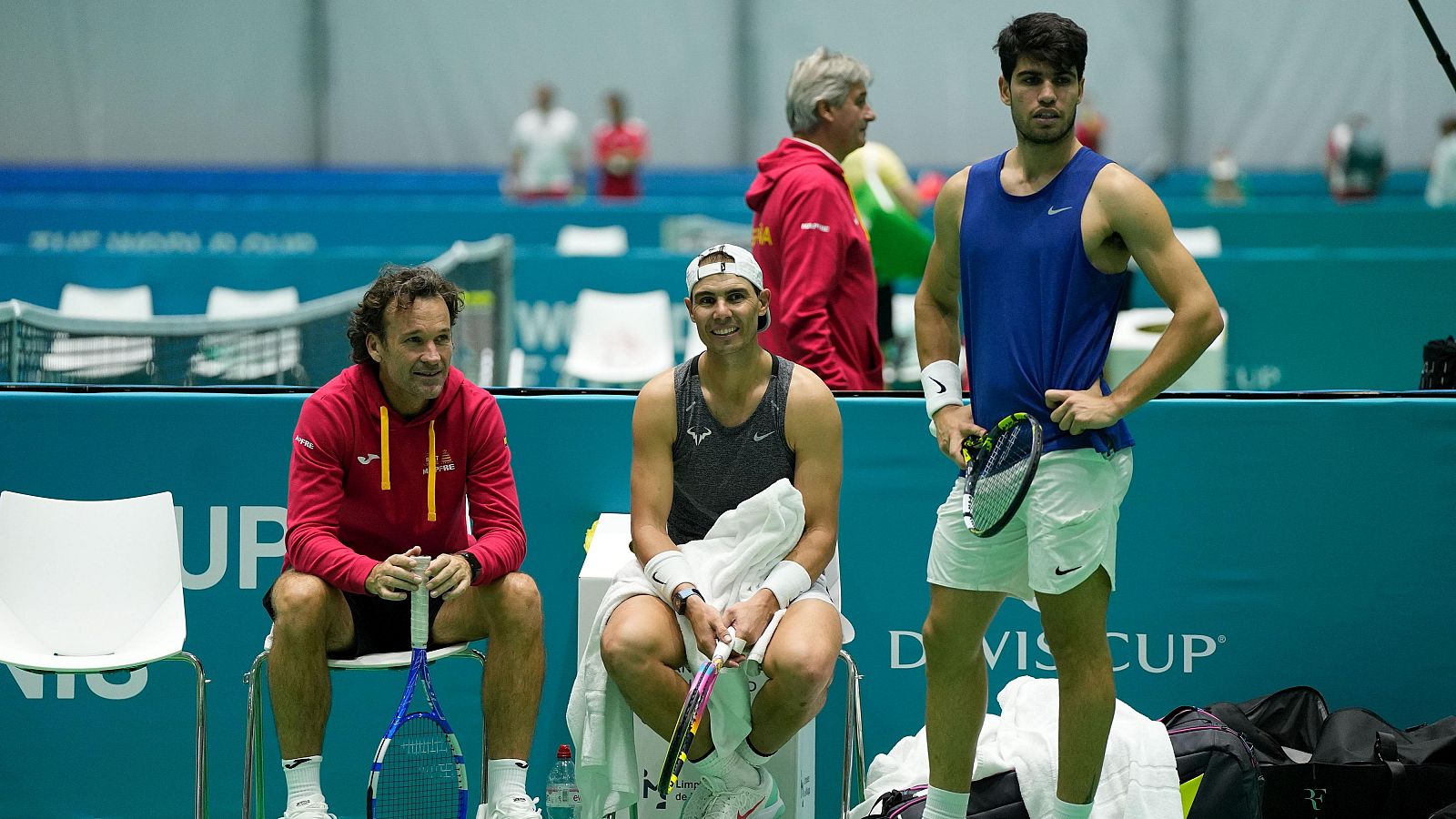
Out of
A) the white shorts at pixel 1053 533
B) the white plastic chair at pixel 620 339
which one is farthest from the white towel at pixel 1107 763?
the white plastic chair at pixel 620 339

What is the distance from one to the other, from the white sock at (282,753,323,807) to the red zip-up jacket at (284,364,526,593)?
490 mm

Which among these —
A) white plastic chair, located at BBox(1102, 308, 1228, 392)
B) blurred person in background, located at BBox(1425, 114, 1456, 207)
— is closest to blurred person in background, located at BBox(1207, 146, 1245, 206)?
blurred person in background, located at BBox(1425, 114, 1456, 207)

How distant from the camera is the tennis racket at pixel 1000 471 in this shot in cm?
343

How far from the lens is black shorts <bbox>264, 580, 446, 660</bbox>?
406 cm

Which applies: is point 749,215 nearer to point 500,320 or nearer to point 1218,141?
point 500,320

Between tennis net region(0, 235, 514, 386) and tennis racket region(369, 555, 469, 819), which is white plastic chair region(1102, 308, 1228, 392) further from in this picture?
tennis racket region(369, 555, 469, 819)

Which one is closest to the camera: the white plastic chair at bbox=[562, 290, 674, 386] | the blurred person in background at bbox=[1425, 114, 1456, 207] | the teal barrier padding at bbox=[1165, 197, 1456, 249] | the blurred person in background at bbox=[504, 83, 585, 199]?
the white plastic chair at bbox=[562, 290, 674, 386]

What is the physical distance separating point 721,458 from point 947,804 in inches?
41.2

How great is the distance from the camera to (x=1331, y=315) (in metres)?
9.51

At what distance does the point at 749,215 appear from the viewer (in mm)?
13547

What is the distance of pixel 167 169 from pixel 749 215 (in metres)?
9.70

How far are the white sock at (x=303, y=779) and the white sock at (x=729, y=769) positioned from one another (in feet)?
3.07

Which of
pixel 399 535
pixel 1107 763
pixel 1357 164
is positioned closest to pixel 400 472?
pixel 399 535

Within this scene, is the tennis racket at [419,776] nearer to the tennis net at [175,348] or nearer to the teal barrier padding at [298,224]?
the tennis net at [175,348]
